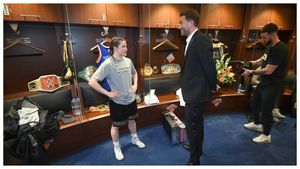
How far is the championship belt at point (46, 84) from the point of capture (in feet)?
6.47

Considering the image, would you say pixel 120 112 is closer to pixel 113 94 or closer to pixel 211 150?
pixel 113 94

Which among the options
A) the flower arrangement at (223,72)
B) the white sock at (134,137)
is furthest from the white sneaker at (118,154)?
the flower arrangement at (223,72)

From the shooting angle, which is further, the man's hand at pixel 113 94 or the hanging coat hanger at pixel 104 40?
the hanging coat hanger at pixel 104 40

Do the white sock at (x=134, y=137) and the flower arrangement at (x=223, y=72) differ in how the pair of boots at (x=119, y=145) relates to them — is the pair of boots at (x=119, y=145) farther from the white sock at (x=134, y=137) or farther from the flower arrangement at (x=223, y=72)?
the flower arrangement at (x=223, y=72)

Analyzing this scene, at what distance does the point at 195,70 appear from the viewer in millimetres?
1398

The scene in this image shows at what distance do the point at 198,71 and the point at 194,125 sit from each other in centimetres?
52

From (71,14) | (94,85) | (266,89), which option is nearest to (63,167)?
(94,85)

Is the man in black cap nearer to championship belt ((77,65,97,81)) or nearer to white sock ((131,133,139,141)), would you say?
white sock ((131,133,139,141))

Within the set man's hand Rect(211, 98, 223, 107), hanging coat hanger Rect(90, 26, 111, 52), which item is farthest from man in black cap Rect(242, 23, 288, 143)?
hanging coat hanger Rect(90, 26, 111, 52)

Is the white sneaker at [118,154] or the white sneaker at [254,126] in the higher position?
the white sneaker at [254,126]

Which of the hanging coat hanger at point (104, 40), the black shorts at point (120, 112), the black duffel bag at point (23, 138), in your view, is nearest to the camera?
the black duffel bag at point (23, 138)

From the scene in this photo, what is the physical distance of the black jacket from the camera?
1346mm

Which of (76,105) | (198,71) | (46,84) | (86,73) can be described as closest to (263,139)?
(198,71)

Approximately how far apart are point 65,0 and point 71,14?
0.50 ft
